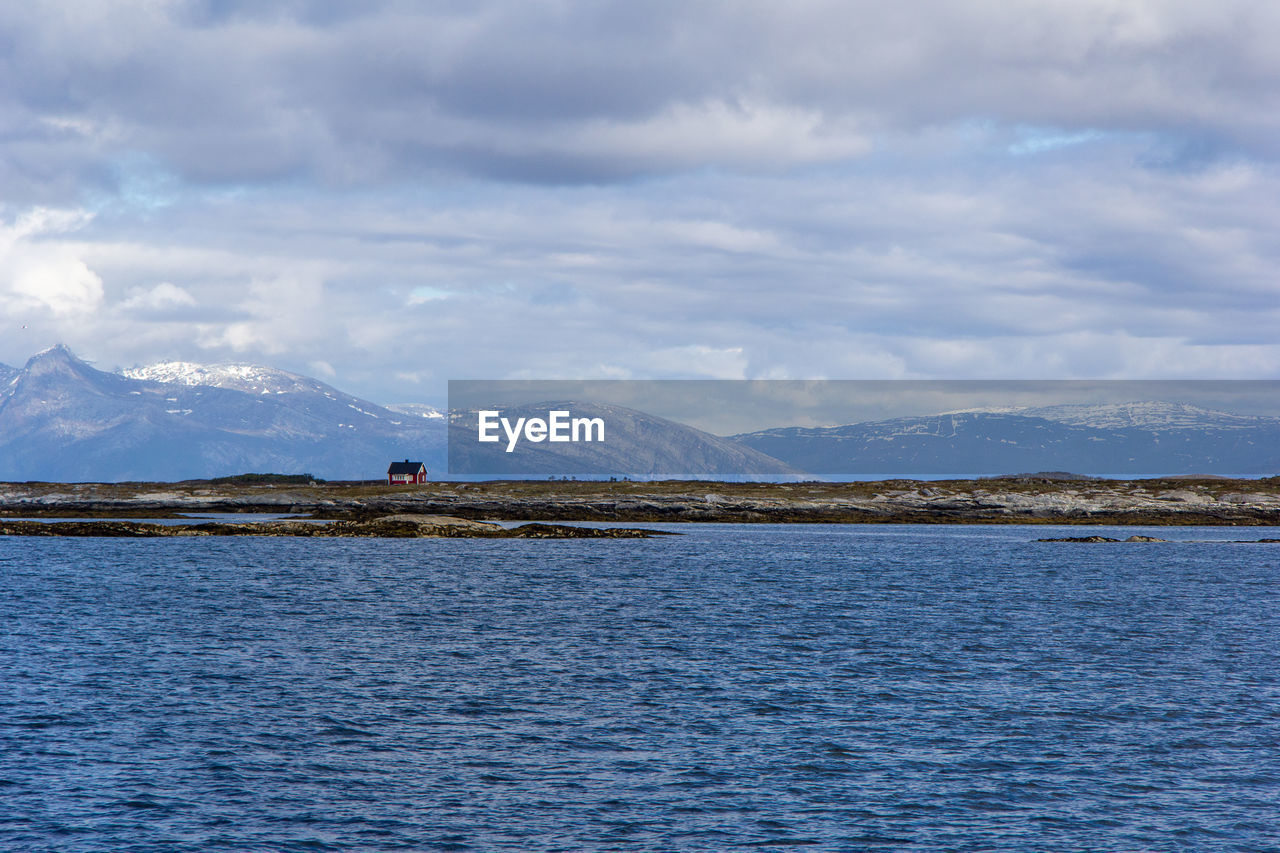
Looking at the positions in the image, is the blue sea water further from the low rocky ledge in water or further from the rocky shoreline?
the rocky shoreline

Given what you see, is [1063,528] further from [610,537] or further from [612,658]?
[612,658]

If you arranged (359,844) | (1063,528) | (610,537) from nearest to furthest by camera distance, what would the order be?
(359,844)
(610,537)
(1063,528)

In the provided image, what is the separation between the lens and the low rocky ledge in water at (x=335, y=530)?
373 ft

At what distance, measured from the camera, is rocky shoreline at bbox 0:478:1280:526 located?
157 meters

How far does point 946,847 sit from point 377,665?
27374 millimetres

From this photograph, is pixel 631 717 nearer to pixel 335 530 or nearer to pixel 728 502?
pixel 335 530

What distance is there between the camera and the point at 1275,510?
520ft

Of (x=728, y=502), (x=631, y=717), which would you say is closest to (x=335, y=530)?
(x=728, y=502)

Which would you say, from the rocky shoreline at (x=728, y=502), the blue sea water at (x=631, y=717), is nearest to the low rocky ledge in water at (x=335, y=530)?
the rocky shoreline at (x=728, y=502)

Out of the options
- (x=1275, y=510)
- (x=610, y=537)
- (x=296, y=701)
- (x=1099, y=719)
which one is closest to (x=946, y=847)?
(x=1099, y=719)

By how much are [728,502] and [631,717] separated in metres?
135

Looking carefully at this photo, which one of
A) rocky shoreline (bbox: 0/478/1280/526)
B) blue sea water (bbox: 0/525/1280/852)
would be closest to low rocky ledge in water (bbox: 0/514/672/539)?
rocky shoreline (bbox: 0/478/1280/526)

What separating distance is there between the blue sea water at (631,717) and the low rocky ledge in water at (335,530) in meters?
40.4

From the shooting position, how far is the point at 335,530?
391ft
